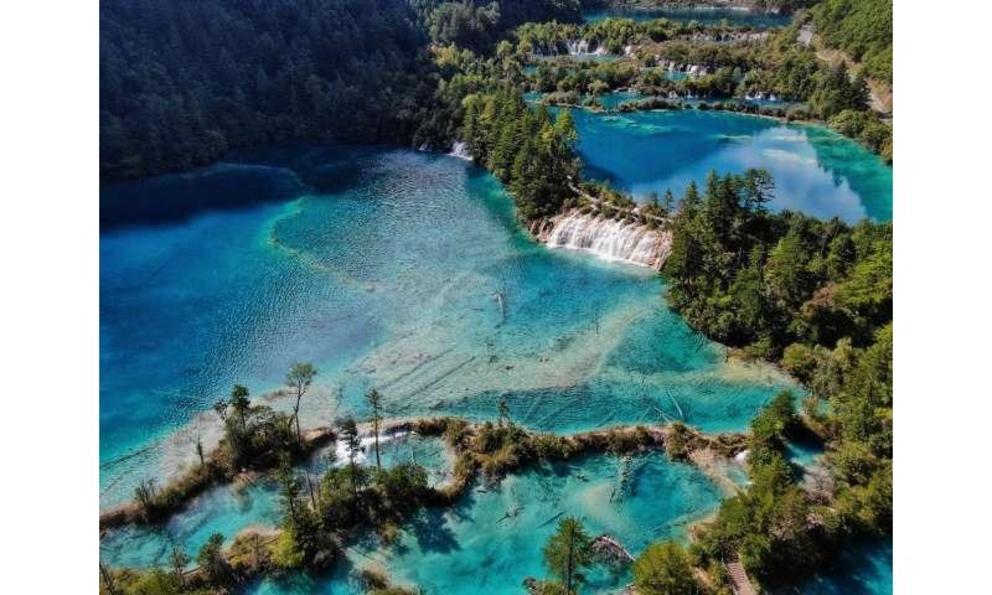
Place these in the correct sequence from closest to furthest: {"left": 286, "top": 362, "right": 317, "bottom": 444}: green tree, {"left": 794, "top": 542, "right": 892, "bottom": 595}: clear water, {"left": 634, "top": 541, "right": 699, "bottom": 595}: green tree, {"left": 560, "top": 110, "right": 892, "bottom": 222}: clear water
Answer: {"left": 634, "top": 541, "right": 699, "bottom": 595}: green tree
{"left": 794, "top": 542, "right": 892, "bottom": 595}: clear water
{"left": 286, "top": 362, "right": 317, "bottom": 444}: green tree
{"left": 560, "top": 110, "right": 892, "bottom": 222}: clear water

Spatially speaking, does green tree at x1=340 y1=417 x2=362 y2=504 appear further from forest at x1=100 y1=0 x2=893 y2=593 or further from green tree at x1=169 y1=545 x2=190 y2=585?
green tree at x1=169 y1=545 x2=190 y2=585

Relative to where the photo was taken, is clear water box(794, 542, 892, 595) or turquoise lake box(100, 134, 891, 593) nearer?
clear water box(794, 542, 892, 595)

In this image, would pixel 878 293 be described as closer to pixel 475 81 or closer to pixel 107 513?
pixel 107 513

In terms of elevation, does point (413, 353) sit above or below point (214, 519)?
above

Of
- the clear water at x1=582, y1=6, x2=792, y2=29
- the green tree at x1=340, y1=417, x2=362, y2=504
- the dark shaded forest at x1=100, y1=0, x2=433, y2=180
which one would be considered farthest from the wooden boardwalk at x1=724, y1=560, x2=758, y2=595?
the clear water at x1=582, y1=6, x2=792, y2=29

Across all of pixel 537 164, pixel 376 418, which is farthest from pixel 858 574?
pixel 537 164

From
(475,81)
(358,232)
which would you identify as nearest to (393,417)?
(358,232)

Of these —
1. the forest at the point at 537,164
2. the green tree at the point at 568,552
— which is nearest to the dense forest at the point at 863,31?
the forest at the point at 537,164

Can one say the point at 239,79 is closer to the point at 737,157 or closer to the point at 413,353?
the point at 737,157
